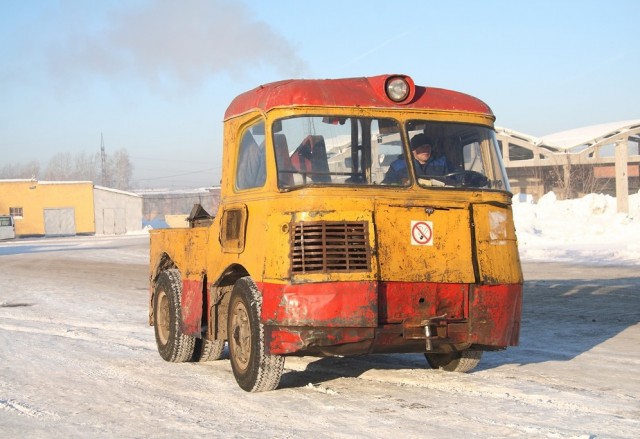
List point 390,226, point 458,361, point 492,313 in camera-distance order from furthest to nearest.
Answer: point 458,361, point 492,313, point 390,226

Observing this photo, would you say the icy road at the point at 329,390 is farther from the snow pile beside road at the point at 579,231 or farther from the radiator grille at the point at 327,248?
the snow pile beside road at the point at 579,231

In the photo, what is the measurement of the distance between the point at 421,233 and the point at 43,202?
74392 millimetres

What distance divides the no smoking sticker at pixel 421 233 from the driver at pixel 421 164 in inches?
15.8

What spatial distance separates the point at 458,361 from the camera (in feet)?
27.6

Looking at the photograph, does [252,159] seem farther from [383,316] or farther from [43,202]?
[43,202]

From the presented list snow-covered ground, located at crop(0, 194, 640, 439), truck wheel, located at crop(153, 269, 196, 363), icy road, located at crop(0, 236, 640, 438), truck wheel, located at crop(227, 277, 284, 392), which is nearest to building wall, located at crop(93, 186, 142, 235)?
snow-covered ground, located at crop(0, 194, 640, 439)

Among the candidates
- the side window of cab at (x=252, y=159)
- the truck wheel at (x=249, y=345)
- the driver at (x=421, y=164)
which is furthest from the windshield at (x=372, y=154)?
the truck wheel at (x=249, y=345)

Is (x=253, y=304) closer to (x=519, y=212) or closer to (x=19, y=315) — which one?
(x=19, y=315)

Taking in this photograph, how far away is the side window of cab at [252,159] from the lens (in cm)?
767

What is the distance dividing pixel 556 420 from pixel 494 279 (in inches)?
59.2

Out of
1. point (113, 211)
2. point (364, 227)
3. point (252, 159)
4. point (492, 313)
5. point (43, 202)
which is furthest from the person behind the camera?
point (113, 211)

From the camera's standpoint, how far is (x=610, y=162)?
57688 mm

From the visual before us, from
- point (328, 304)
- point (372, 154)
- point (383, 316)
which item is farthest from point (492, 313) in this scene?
point (372, 154)

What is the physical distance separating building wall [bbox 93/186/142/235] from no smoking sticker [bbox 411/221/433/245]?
74.7 meters
